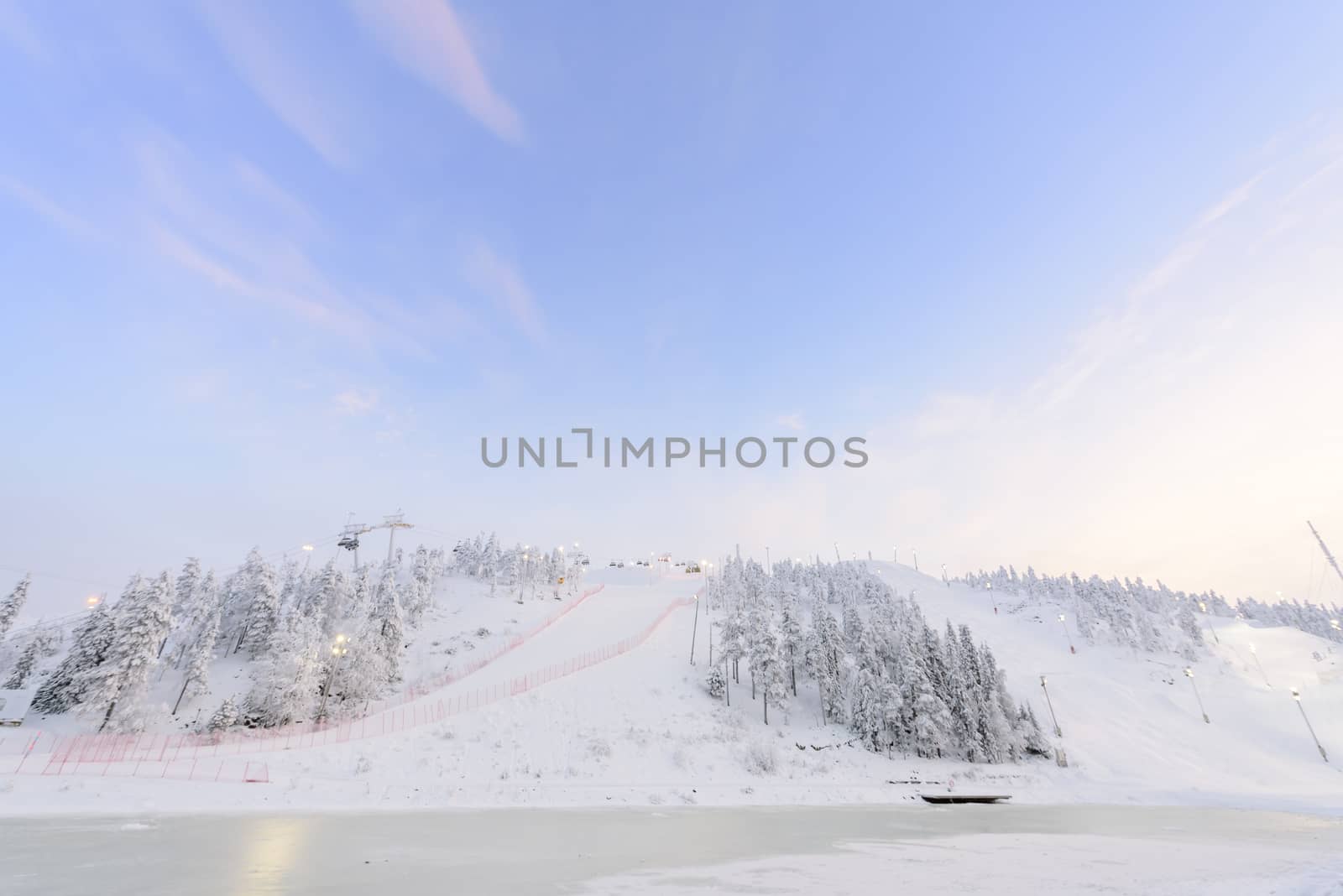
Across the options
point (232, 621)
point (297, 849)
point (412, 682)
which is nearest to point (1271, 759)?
point (297, 849)

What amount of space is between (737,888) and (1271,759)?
76.6 meters

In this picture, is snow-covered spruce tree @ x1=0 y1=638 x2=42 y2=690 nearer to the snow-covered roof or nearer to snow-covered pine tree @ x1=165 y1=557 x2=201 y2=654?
the snow-covered roof

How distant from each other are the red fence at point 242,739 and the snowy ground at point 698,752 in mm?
2092

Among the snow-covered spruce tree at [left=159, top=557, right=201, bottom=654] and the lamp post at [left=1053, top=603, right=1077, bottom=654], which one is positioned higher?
the snow-covered spruce tree at [left=159, top=557, right=201, bottom=654]

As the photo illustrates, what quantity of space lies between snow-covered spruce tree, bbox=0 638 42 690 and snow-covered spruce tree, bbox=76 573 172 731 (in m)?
25.4

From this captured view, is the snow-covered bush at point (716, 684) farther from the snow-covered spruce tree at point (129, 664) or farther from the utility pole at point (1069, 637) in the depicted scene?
the utility pole at point (1069, 637)

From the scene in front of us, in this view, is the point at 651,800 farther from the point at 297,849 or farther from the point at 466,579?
the point at 466,579

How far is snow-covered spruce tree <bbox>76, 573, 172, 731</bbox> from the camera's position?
44406 millimetres

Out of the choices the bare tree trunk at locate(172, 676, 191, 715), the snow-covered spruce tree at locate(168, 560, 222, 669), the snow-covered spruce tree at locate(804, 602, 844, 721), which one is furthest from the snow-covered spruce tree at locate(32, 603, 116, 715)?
the snow-covered spruce tree at locate(804, 602, 844, 721)

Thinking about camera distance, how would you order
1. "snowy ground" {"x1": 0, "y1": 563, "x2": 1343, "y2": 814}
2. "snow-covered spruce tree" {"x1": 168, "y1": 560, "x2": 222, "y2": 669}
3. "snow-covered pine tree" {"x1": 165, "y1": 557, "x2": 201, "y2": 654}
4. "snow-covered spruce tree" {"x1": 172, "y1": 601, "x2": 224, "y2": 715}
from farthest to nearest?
1. "snow-covered pine tree" {"x1": 165, "y1": 557, "x2": 201, "y2": 654}
2. "snow-covered spruce tree" {"x1": 168, "y1": 560, "x2": 222, "y2": 669}
3. "snow-covered spruce tree" {"x1": 172, "y1": 601, "x2": 224, "y2": 715}
4. "snowy ground" {"x1": 0, "y1": 563, "x2": 1343, "y2": 814}

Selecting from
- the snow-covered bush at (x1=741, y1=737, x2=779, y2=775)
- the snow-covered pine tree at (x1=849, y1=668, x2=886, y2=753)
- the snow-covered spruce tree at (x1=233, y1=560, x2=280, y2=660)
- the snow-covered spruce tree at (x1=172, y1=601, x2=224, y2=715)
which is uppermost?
the snow-covered spruce tree at (x1=233, y1=560, x2=280, y2=660)

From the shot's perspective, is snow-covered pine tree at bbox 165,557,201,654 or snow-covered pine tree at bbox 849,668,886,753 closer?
snow-covered pine tree at bbox 849,668,886,753

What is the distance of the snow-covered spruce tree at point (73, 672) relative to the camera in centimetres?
5047

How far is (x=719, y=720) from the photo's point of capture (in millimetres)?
48625
